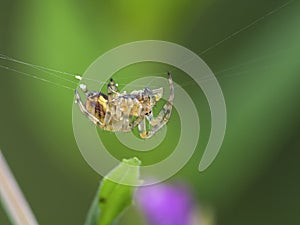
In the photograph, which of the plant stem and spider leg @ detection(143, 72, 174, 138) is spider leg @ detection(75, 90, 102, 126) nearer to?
spider leg @ detection(143, 72, 174, 138)

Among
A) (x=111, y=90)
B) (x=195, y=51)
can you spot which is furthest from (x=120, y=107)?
(x=195, y=51)

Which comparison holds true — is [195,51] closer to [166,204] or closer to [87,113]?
[87,113]

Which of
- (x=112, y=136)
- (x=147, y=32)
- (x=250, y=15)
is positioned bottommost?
(x=112, y=136)

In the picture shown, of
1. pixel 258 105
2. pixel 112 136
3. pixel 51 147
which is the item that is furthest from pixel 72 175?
pixel 258 105

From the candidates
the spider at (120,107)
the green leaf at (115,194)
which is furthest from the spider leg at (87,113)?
the green leaf at (115,194)

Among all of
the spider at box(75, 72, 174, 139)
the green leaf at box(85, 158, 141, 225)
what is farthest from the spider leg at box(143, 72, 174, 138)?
the green leaf at box(85, 158, 141, 225)

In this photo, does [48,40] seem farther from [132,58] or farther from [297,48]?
[297,48]
